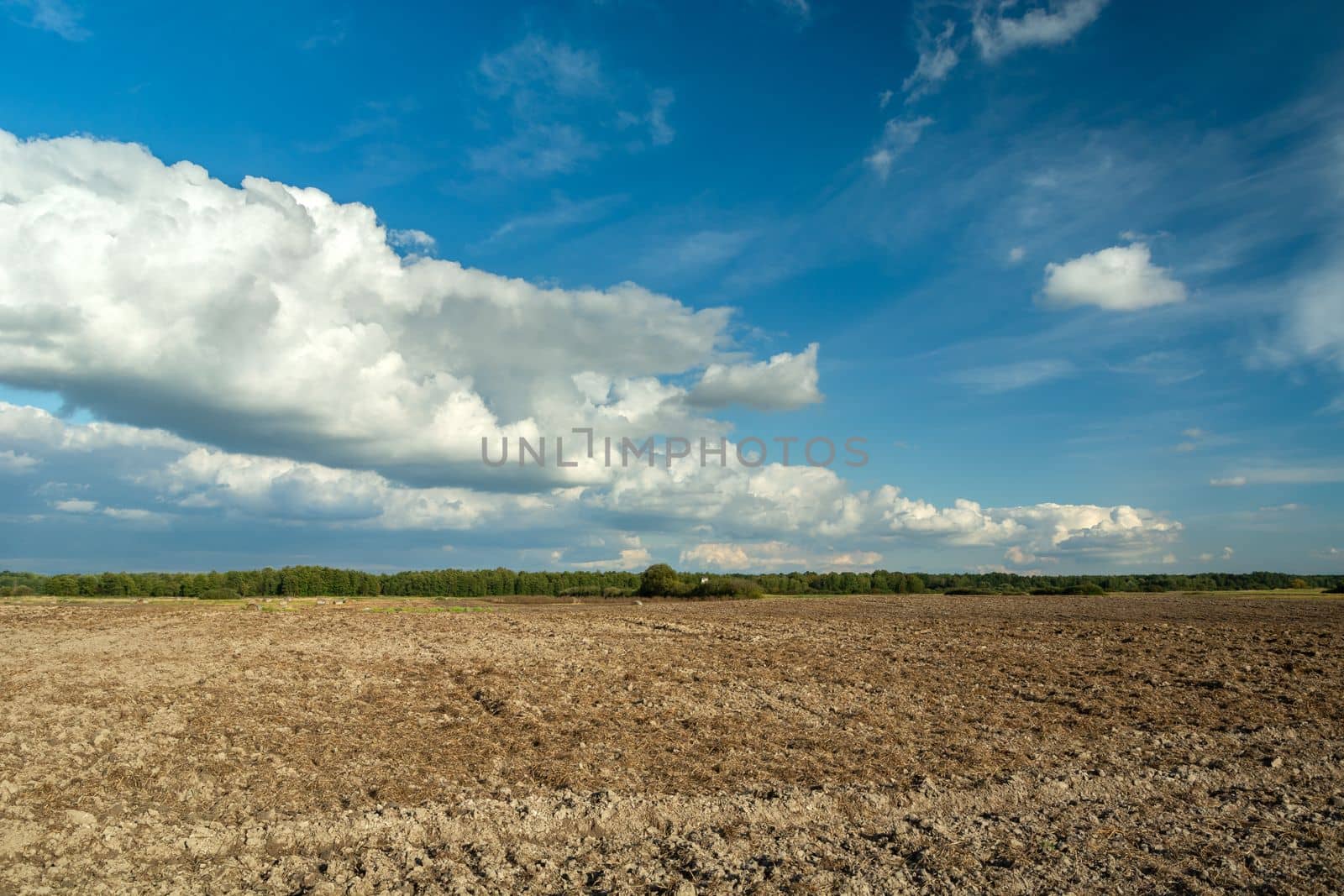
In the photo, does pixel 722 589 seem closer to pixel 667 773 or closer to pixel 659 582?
pixel 659 582

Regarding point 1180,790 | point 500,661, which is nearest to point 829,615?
point 500,661

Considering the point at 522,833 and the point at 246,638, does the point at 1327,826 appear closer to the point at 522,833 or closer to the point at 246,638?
the point at 522,833

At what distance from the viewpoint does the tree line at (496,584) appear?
6825 cm

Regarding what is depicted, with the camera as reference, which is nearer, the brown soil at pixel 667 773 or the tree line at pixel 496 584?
the brown soil at pixel 667 773

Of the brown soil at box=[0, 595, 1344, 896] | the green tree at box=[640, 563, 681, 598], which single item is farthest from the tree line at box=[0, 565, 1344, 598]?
the brown soil at box=[0, 595, 1344, 896]

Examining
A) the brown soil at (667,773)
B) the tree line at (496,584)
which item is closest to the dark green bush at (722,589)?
the tree line at (496,584)

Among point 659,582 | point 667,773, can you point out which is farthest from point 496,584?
point 667,773

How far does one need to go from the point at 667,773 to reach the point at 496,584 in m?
96.6

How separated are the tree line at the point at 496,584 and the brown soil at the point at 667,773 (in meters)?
58.1

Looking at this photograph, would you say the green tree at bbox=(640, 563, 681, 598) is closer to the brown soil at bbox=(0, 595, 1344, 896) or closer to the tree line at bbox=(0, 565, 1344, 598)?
the tree line at bbox=(0, 565, 1344, 598)

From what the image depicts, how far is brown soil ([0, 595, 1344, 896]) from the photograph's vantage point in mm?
6629

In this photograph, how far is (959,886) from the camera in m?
6.12

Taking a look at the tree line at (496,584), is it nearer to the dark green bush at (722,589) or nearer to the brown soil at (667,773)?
the dark green bush at (722,589)

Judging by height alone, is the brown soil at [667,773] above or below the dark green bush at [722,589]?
above
